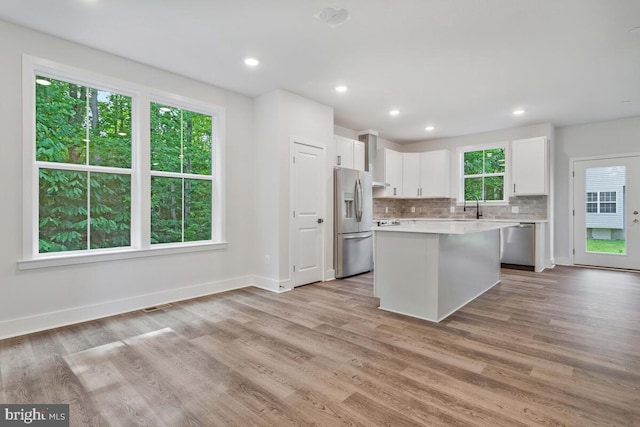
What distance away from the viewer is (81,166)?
10.5ft

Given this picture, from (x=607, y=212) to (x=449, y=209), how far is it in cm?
265

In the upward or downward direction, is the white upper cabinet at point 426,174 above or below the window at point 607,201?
above

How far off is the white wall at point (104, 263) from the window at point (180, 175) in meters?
0.25

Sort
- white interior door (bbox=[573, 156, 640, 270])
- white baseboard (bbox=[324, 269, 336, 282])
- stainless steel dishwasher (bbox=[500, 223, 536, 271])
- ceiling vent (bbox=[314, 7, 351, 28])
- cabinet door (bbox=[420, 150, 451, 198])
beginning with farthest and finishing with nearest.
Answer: cabinet door (bbox=[420, 150, 451, 198]) → stainless steel dishwasher (bbox=[500, 223, 536, 271]) → white interior door (bbox=[573, 156, 640, 270]) → white baseboard (bbox=[324, 269, 336, 282]) → ceiling vent (bbox=[314, 7, 351, 28])

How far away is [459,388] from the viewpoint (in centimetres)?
197

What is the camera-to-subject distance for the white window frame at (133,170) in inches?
113

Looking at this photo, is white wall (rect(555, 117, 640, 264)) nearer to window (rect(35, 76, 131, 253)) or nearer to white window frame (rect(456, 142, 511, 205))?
white window frame (rect(456, 142, 511, 205))

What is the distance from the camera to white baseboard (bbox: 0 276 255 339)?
→ 2.81 metres

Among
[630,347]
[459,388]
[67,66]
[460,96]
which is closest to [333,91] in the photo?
[460,96]

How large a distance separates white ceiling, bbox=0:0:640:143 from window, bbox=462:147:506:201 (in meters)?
1.82

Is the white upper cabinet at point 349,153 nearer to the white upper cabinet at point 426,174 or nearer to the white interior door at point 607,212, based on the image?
the white upper cabinet at point 426,174

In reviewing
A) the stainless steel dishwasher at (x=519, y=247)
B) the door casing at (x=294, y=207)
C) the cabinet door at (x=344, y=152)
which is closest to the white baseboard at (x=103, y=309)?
the door casing at (x=294, y=207)

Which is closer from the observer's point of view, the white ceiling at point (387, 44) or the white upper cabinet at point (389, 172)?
the white ceiling at point (387, 44)

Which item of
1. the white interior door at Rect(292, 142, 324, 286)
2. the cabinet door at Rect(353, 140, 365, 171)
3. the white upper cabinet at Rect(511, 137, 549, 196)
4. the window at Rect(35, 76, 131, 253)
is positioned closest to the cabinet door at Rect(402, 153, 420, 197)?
the cabinet door at Rect(353, 140, 365, 171)
